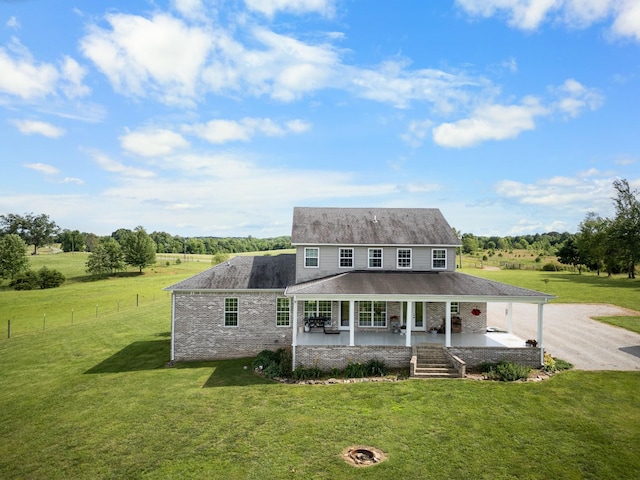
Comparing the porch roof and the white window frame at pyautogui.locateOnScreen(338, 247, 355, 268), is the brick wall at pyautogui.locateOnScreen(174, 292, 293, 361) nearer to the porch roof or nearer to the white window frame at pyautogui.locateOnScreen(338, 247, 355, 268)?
the porch roof

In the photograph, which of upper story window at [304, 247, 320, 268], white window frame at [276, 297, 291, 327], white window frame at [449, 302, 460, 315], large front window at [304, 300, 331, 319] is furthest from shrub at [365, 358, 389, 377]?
upper story window at [304, 247, 320, 268]

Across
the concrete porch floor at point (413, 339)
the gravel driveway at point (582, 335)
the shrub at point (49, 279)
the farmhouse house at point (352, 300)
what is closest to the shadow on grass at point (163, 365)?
the farmhouse house at point (352, 300)

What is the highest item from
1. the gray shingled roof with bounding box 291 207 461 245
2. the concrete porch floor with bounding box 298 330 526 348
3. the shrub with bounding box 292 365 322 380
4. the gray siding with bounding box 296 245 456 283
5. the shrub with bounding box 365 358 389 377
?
the gray shingled roof with bounding box 291 207 461 245

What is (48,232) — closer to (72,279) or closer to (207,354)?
(72,279)

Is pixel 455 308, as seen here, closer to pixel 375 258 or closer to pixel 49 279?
pixel 375 258

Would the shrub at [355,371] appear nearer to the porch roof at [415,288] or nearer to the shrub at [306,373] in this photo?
the shrub at [306,373]

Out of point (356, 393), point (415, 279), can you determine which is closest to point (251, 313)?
point (356, 393)
